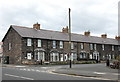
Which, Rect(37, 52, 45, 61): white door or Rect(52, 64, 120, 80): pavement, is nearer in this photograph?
Rect(52, 64, 120, 80): pavement

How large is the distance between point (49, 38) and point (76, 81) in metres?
34.4

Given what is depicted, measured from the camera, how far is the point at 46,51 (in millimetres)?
47625

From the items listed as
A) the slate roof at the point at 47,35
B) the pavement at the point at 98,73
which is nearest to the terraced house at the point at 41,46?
the slate roof at the point at 47,35

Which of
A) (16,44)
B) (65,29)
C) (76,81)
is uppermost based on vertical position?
(65,29)

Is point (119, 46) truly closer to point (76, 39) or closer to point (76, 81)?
point (76, 39)

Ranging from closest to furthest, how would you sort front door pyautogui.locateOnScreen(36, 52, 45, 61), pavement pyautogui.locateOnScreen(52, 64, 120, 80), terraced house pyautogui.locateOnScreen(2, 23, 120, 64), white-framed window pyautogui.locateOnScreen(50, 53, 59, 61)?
pavement pyautogui.locateOnScreen(52, 64, 120, 80) → terraced house pyautogui.locateOnScreen(2, 23, 120, 64) → front door pyautogui.locateOnScreen(36, 52, 45, 61) → white-framed window pyautogui.locateOnScreen(50, 53, 59, 61)

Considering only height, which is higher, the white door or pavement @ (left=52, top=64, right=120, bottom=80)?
the white door

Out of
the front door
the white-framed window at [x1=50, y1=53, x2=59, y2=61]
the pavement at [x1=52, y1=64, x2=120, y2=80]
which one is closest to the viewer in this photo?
the pavement at [x1=52, y1=64, x2=120, y2=80]

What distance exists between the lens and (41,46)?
154 ft

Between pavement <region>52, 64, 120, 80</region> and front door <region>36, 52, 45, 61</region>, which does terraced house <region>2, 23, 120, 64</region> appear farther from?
pavement <region>52, 64, 120, 80</region>

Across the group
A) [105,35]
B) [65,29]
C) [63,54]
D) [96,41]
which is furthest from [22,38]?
[105,35]

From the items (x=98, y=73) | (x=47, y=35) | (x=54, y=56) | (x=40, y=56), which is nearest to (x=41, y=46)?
(x=40, y=56)

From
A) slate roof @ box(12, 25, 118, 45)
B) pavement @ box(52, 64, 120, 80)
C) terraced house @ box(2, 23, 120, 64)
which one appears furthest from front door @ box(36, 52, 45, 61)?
pavement @ box(52, 64, 120, 80)

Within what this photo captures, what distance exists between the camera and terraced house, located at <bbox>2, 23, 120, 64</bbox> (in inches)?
1740
